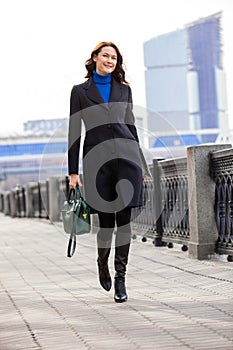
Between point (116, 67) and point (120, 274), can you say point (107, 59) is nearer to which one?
point (116, 67)

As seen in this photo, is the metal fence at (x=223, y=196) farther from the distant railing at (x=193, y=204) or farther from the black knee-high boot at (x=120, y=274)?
the black knee-high boot at (x=120, y=274)

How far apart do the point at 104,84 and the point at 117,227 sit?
995 mm

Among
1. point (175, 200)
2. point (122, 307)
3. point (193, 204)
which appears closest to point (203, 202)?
point (193, 204)

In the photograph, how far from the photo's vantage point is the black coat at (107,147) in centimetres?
566

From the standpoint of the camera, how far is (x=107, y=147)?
570 cm

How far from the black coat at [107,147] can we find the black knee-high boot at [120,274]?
29 cm

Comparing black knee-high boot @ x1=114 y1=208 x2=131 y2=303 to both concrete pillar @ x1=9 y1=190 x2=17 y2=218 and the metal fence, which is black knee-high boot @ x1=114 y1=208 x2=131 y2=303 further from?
concrete pillar @ x1=9 y1=190 x2=17 y2=218

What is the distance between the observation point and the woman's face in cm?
578

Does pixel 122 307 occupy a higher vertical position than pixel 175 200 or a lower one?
lower

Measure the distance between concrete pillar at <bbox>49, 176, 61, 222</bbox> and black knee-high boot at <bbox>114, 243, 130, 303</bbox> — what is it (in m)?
15.1

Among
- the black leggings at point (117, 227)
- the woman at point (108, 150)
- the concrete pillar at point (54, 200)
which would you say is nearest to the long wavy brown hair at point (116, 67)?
the woman at point (108, 150)

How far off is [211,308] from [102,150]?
129 centimetres

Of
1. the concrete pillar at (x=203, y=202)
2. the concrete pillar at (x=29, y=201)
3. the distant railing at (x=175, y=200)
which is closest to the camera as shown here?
the concrete pillar at (x=203, y=202)

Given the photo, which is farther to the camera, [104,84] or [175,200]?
[175,200]
